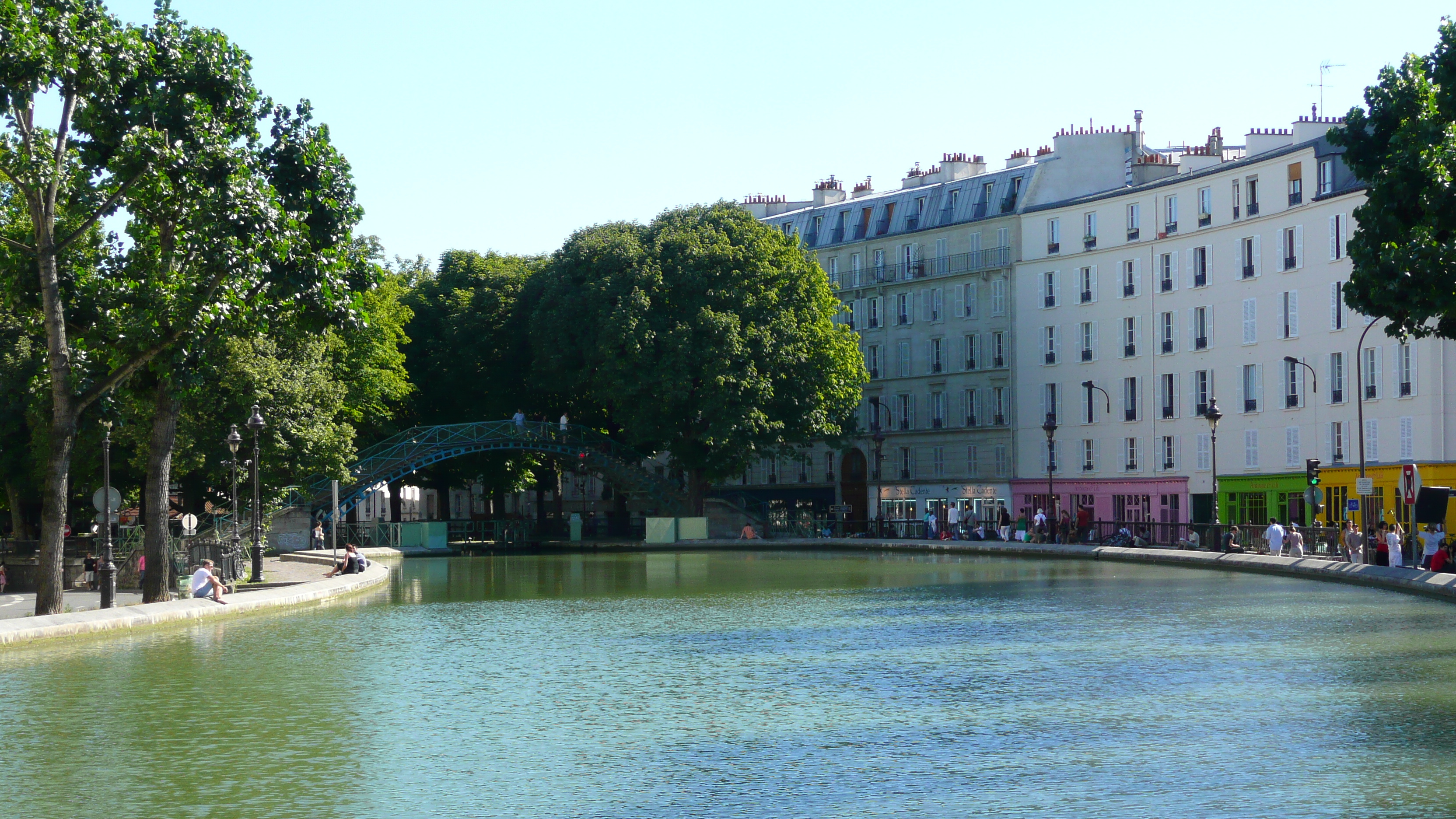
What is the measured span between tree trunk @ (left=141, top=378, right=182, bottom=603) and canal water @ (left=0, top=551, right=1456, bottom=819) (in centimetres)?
343

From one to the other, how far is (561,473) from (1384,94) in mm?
58819

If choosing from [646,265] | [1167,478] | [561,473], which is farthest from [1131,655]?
[561,473]

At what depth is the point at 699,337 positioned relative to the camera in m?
67.7

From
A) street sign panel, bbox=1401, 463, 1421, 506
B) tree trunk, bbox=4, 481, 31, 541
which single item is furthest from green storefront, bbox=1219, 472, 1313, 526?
tree trunk, bbox=4, 481, 31, 541

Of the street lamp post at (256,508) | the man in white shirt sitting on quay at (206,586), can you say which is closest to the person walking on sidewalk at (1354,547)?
the street lamp post at (256,508)

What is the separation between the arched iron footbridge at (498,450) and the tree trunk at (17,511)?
11848mm

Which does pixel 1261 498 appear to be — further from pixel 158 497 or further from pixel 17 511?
pixel 158 497

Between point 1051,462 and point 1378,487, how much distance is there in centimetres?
1220

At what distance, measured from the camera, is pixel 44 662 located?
22.6m

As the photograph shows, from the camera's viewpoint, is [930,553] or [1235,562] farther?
[930,553]

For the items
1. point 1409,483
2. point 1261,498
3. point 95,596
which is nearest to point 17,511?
point 95,596

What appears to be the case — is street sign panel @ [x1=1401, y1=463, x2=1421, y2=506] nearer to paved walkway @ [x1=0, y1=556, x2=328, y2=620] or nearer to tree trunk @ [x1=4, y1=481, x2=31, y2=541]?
paved walkway @ [x1=0, y1=556, x2=328, y2=620]

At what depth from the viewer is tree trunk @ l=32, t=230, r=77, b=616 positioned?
2809 centimetres

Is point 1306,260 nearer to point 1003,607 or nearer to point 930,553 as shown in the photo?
point 930,553
